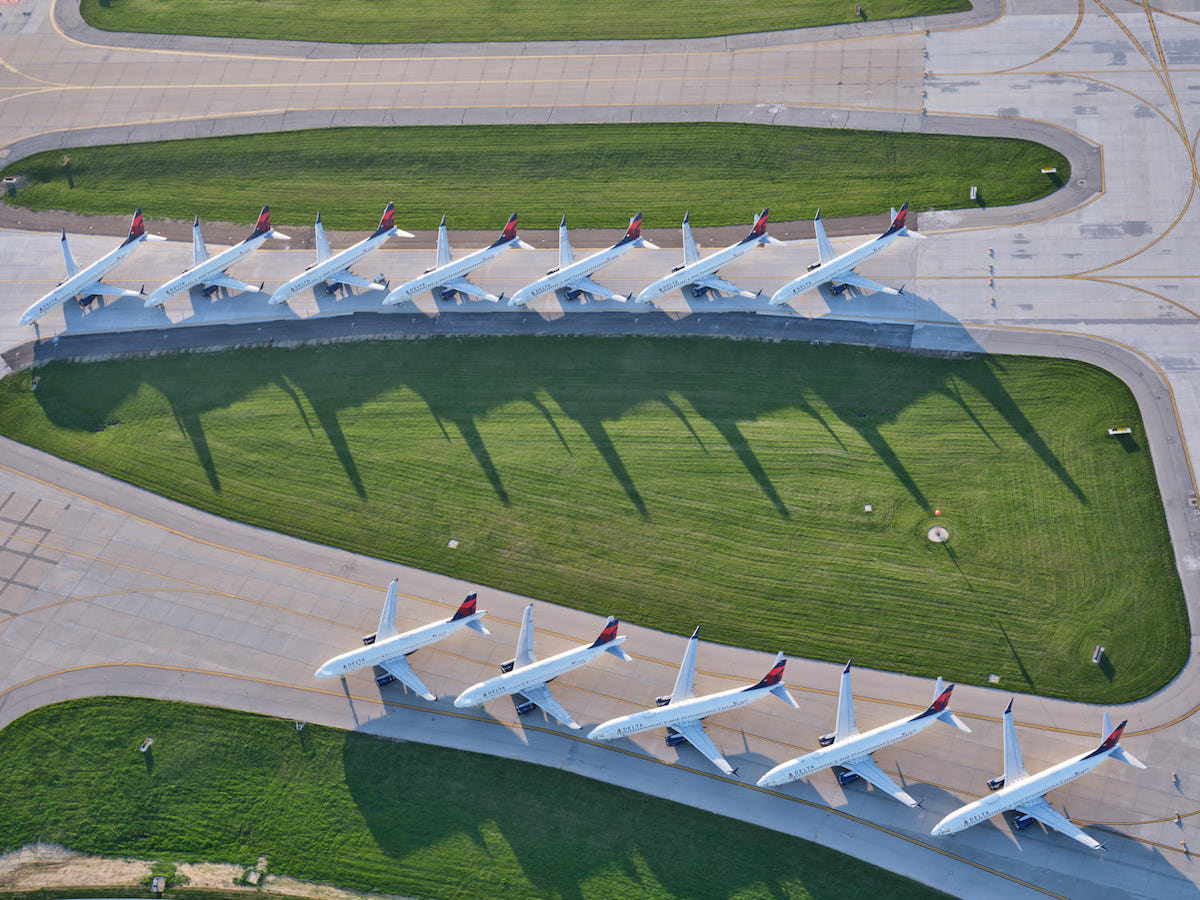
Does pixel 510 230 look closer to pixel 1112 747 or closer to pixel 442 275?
pixel 442 275

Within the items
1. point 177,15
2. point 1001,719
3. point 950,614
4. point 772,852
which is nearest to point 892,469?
point 950,614

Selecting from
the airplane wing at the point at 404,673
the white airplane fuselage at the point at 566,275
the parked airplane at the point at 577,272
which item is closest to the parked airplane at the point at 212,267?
the white airplane fuselage at the point at 566,275

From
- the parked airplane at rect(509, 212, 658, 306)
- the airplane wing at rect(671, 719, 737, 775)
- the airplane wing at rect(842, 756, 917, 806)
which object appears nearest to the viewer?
the airplane wing at rect(842, 756, 917, 806)

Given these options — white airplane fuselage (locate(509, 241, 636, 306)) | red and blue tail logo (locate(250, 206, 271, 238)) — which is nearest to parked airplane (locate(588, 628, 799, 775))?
white airplane fuselage (locate(509, 241, 636, 306))

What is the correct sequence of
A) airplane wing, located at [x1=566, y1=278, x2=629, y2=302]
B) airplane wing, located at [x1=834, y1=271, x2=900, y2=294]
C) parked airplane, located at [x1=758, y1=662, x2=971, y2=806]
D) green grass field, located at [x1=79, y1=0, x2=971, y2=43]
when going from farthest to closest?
green grass field, located at [x1=79, y1=0, x2=971, y2=43], airplane wing, located at [x1=566, y1=278, x2=629, y2=302], airplane wing, located at [x1=834, y1=271, x2=900, y2=294], parked airplane, located at [x1=758, y1=662, x2=971, y2=806]

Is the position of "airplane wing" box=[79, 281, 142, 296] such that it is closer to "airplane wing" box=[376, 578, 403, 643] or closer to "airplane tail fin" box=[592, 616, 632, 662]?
"airplane wing" box=[376, 578, 403, 643]

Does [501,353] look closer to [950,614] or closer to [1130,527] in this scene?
[950,614]
